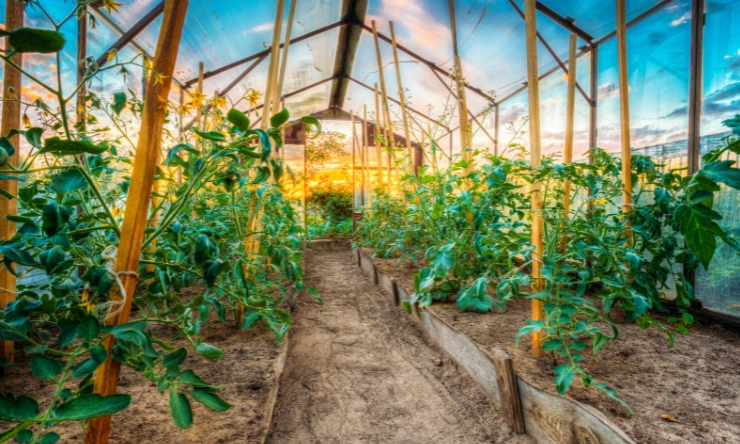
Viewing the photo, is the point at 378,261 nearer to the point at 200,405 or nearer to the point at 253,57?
the point at 200,405

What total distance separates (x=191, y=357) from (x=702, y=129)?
9.18 ft

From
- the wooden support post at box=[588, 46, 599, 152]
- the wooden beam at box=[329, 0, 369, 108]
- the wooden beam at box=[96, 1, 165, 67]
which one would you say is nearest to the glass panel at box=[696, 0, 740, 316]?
the wooden support post at box=[588, 46, 599, 152]

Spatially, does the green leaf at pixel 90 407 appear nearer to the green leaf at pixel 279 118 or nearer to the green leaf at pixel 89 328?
the green leaf at pixel 89 328

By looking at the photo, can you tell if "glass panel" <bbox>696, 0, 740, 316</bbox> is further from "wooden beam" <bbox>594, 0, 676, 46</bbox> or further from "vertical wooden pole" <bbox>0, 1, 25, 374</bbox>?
"vertical wooden pole" <bbox>0, 1, 25, 374</bbox>

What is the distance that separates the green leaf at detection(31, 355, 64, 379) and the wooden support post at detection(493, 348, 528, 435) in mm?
1185

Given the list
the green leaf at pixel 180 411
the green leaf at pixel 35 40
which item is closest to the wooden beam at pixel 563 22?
the green leaf at pixel 35 40

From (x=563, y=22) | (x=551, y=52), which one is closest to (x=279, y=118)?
(x=563, y=22)

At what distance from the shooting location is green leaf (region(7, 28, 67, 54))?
503mm

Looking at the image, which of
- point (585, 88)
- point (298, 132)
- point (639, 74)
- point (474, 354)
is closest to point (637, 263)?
point (474, 354)

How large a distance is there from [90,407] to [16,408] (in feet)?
0.30

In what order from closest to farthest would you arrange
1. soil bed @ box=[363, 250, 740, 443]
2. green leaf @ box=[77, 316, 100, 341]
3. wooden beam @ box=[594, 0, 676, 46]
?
green leaf @ box=[77, 316, 100, 341] < soil bed @ box=[363, 250, 740, 443] < wooden beam @ box=[594, 0, 676, 46]

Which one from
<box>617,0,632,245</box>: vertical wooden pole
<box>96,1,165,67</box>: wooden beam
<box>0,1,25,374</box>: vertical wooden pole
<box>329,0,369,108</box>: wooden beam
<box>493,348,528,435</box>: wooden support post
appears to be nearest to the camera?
<box>0,1,25,374</box>: vertical wooden pole

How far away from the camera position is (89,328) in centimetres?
61

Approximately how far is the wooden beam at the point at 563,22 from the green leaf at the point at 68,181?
3.59 meters
